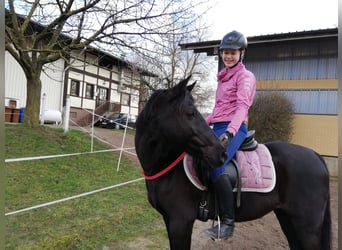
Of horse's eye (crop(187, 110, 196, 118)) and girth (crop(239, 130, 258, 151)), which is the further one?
girth (crop(239, 130, 258, 151))

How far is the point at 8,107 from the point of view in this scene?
15.3m

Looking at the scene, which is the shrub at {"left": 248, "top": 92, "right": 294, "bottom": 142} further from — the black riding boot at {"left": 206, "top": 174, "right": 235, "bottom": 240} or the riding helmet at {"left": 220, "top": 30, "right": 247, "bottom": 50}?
the black riding boot at {"left": 206, "top": 174, "right": 235, "bottom": 240}

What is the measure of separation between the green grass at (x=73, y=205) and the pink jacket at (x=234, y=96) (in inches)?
83.1

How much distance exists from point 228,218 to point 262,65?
40.7ft

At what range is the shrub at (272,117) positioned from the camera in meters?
12.6

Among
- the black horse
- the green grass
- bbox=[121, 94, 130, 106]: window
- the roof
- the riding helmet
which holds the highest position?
the roof

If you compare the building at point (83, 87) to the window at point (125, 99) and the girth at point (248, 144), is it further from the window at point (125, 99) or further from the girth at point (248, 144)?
the girth at point (248, 144)

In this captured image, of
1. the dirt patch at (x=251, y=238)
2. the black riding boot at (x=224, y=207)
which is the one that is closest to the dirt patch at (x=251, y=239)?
the dirt patch at (x=251, y=238)

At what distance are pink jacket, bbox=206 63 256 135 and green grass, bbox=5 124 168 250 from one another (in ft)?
6.92

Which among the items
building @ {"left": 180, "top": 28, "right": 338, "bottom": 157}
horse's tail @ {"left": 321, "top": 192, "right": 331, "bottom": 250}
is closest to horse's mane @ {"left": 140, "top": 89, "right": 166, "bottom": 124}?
horse's tail @ {"left": 321, "top": 192, "right": 331, "bottom": 250}

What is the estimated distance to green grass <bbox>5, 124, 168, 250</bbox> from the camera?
354cm

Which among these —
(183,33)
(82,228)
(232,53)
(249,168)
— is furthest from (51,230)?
(183,33)

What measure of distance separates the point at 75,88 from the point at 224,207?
21.6 m

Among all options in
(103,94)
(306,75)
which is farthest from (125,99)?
(306,75)
